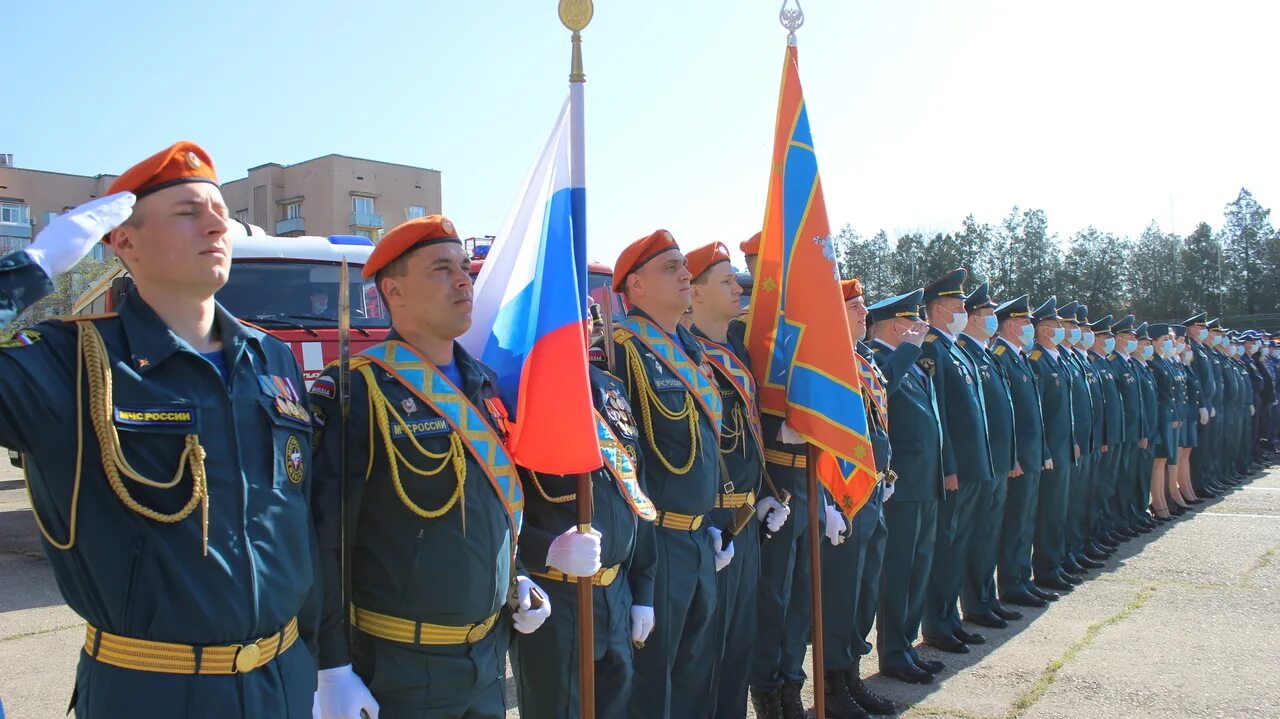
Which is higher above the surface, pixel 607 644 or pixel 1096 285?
pixel 1096 285

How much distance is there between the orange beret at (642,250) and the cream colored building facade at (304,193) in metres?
28.1

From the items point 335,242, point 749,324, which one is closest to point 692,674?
point 749,324

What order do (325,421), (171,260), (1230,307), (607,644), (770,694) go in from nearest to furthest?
(171,260)
(325,421)
(607,644)
(770,694)
(1230,307)

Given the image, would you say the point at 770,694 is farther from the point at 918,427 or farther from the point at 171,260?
the point at 171,260

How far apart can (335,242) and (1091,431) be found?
698 centimetres

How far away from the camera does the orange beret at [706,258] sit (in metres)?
4.73

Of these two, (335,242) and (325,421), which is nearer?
(325,421)

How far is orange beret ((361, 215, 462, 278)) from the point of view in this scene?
3000mm

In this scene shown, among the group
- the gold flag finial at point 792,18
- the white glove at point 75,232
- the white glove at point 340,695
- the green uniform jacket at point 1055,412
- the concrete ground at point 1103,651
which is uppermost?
the gold flag finial at point 792,18

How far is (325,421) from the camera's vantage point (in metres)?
2.70

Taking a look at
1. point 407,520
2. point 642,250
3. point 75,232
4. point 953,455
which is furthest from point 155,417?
point 953,455

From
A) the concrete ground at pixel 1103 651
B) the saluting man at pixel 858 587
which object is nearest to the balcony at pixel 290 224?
the concrete ground at pixel 1103 651

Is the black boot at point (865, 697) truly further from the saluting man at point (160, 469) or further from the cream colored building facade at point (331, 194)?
the cream colored building facade at point (331, 194)

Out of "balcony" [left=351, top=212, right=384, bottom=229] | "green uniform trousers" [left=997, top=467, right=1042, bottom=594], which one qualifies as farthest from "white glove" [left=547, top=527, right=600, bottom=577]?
"balcony" [left=351, top=212, right=384, bottom=229]
